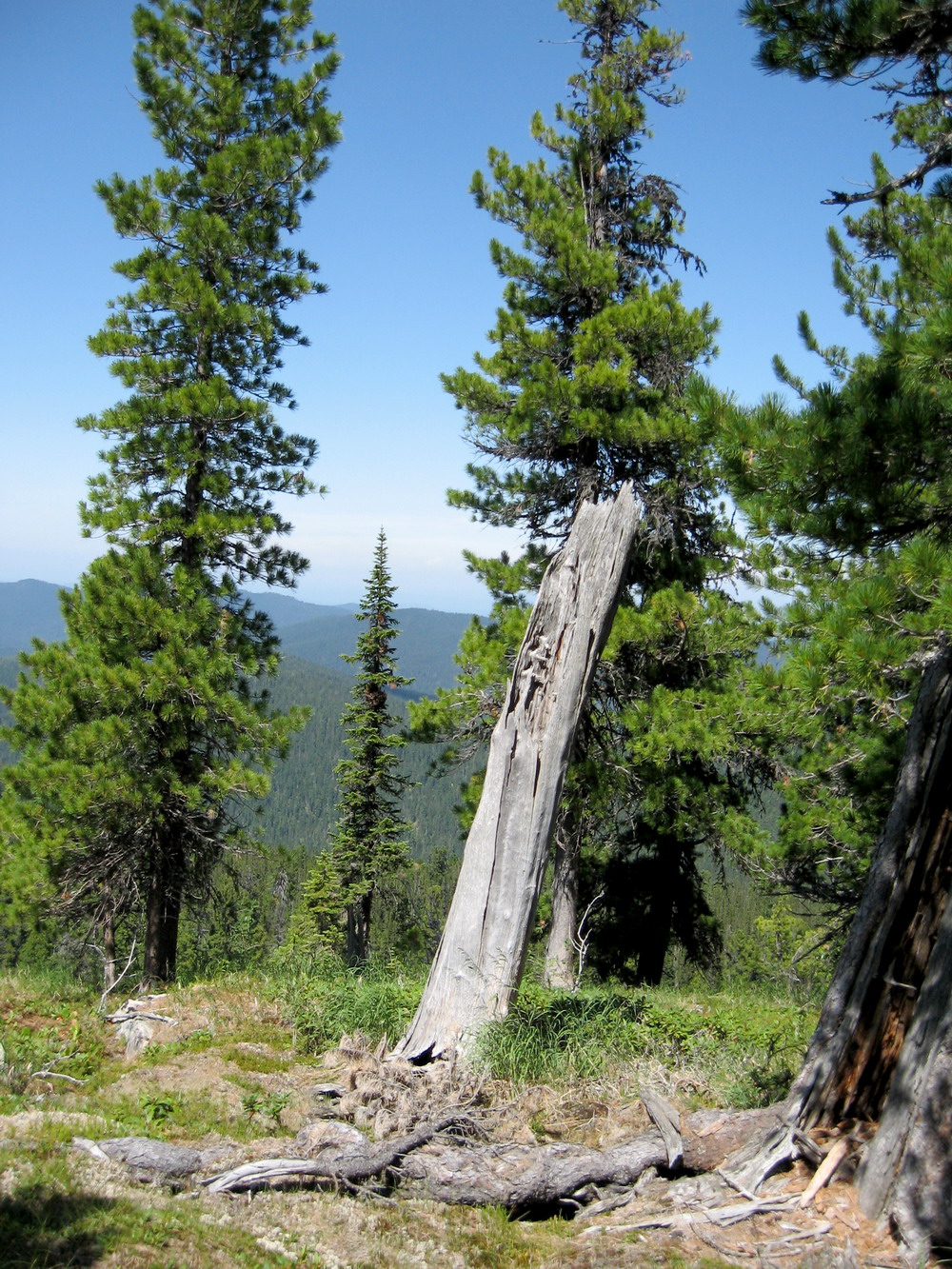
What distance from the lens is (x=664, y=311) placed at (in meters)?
11.0

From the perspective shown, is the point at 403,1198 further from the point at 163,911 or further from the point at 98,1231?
the point at 163,911

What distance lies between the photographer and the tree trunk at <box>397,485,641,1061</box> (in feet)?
20.3

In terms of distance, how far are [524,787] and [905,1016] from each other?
3.10 metres

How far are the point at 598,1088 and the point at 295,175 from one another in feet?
35.5

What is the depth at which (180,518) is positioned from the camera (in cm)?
1099

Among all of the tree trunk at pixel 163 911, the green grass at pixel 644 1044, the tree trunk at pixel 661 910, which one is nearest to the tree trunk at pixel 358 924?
the tree trunk at pixel 661 910

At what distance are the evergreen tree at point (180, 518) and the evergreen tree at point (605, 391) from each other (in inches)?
109

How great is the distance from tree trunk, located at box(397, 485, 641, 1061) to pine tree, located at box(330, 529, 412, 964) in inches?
591

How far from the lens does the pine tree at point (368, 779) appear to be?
21922 millimetres

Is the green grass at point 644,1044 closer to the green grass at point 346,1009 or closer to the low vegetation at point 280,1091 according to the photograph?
the low vegetation at point 280,1091

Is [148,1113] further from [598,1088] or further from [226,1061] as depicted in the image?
[598,1088]

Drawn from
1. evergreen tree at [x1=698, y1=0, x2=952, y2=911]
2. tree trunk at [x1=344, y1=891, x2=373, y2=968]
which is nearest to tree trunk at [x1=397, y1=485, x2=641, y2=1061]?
evergreen tree at [x1=698, y1=0, x2=952, y2=911]

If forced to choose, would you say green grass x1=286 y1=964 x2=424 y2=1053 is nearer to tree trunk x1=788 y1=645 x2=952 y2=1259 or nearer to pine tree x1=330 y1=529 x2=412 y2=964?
tree trunk x1=788 y1=645 x2=952 y2=1259

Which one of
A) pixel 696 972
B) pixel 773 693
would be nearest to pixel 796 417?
pixel 773 693
